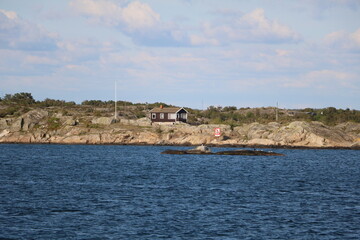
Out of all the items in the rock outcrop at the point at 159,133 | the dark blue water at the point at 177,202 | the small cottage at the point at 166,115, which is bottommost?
the dark blue water at the point at 177,202

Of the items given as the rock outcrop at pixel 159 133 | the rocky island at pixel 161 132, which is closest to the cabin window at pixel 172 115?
the rocky island at pixel 161 132

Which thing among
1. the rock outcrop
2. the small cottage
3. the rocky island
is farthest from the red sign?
the small cottage

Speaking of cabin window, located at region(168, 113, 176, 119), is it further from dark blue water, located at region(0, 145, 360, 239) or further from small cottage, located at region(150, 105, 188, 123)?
dark blue water, located at region(0, 145, 360, 239)

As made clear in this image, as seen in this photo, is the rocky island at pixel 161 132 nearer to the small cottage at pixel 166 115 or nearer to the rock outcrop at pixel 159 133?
the rock outcrop at pixel 159 133

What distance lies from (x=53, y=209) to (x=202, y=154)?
51.1 meters

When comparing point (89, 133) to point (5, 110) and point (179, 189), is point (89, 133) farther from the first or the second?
point (179, 189)

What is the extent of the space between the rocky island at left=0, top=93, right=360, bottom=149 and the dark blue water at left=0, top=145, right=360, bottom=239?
1610 inches

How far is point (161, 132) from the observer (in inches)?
4348

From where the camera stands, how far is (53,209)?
105 feet

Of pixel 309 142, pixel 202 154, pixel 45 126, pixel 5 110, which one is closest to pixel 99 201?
pixel 202 154

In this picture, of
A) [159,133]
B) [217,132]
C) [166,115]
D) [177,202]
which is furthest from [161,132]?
[177,202]

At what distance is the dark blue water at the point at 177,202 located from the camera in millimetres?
26953

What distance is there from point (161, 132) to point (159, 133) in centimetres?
66

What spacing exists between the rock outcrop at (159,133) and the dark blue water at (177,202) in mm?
40911
